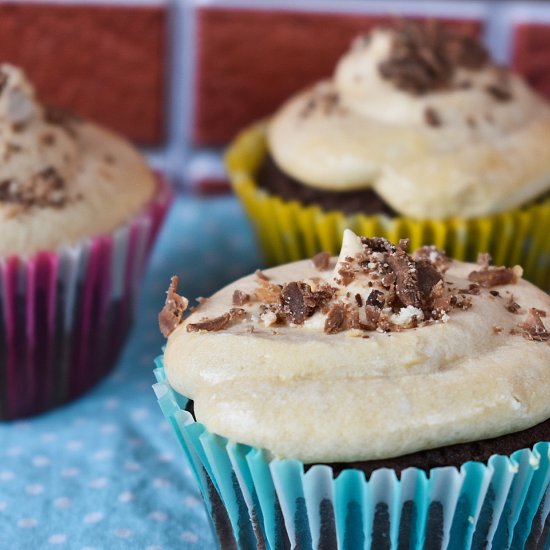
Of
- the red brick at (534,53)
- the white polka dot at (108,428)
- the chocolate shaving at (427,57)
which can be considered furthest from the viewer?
the red brick at (534,53)

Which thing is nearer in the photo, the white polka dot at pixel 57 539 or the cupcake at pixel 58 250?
the white polka dot at pixel 57 539

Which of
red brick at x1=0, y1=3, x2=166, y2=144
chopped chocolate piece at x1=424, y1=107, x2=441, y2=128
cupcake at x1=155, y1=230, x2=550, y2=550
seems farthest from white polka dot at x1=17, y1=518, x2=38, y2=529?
red brick at x1=0, y1=3, x2=166, y2=144

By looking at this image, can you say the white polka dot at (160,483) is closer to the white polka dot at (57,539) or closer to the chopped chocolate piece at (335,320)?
the white polka dot at (57,539)

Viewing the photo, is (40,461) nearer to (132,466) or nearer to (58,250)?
(132,466)

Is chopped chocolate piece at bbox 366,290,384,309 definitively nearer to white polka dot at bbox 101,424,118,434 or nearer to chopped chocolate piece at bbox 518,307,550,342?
chopped chocolate piece at bbox 518,307,550,342

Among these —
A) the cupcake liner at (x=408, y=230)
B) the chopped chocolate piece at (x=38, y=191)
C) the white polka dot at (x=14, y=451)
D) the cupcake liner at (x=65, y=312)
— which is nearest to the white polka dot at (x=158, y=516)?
the white polka dot at (x=14, y=451)

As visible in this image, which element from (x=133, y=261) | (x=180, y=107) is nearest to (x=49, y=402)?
(x=133, y=261)

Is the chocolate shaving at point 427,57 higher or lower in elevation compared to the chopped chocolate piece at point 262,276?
higher
